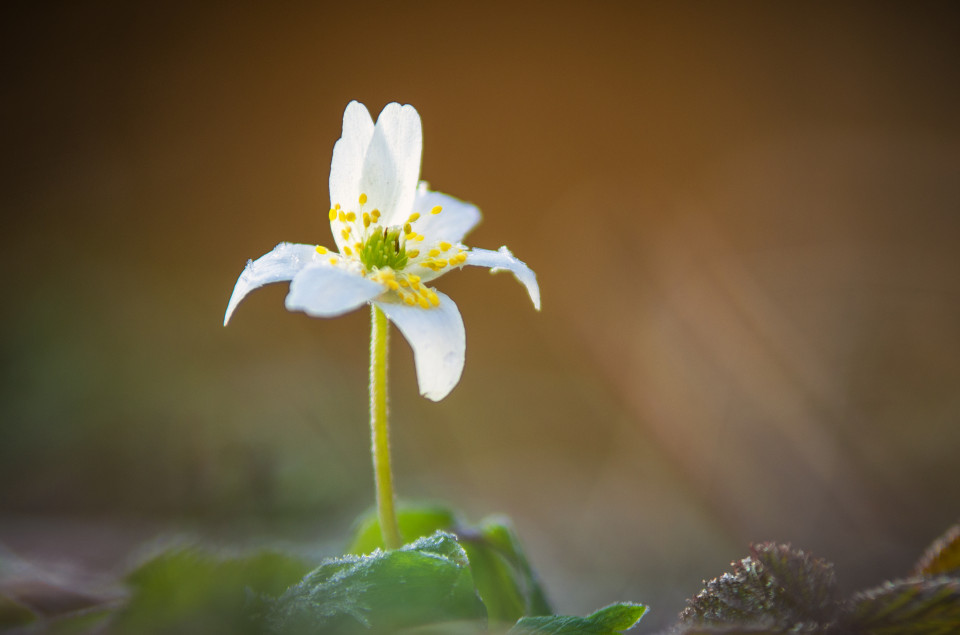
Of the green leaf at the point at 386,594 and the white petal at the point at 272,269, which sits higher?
the white petal at the point at 272,269

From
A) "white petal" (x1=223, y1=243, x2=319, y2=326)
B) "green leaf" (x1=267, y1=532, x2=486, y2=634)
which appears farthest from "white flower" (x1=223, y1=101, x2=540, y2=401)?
"green leaf" (x1=267, y1=532, x2=486, y2=634)

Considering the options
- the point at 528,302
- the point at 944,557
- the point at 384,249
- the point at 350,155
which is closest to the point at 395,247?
the point at 384,249

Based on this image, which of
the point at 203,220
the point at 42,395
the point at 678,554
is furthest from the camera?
the point at 203,220

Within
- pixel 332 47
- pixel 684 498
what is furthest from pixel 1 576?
pixel 332 47

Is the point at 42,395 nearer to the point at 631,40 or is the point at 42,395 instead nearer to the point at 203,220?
the point at 203,220


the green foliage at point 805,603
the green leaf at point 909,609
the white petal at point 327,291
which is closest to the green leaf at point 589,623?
the green foliage at point 805,603

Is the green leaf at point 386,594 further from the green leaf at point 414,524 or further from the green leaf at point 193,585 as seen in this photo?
the green leaf at point 414,524
